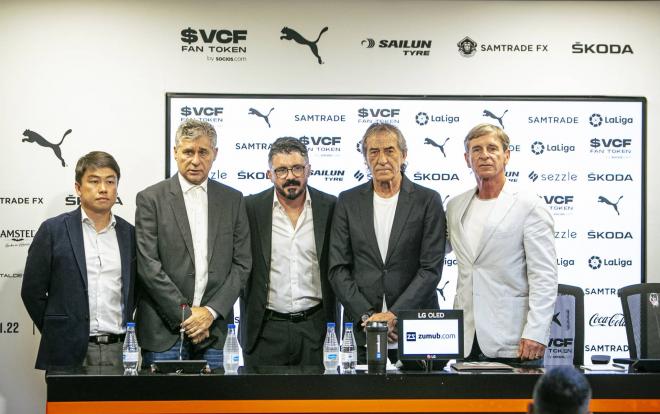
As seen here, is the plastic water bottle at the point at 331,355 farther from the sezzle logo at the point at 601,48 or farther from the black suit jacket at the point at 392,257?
the sezzle logo at the point at 601,48

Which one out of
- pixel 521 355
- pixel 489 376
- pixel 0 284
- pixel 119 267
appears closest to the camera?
pixel 489 376

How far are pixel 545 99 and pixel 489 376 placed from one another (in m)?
3.03

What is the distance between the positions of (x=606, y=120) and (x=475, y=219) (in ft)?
7.03

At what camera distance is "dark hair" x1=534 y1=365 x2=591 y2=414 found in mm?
1999

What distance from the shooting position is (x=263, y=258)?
15.3ft

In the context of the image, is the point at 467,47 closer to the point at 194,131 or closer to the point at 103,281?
Answer: the point at 194,131

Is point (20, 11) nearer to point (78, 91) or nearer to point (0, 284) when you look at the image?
point (78, 91)

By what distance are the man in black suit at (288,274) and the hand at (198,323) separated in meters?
0.35

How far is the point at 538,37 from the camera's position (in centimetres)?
609

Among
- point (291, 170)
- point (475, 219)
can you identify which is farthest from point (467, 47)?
point (291, 170)

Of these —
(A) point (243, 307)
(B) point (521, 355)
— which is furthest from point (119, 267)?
(B) point (521, 355)

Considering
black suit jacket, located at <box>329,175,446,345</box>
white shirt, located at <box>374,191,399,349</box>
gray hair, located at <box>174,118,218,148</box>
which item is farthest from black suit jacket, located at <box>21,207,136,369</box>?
white shirt, located at <box>374,191,399,349</box>

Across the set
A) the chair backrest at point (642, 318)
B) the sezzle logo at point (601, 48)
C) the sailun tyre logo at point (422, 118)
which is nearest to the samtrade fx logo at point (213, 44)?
the sailun tyre logo at point (422, 118)

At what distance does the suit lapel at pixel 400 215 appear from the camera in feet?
14.8
